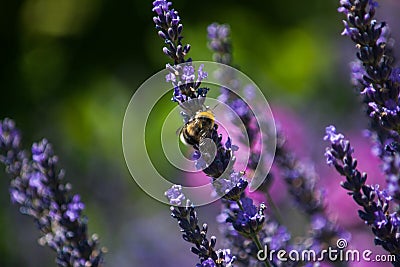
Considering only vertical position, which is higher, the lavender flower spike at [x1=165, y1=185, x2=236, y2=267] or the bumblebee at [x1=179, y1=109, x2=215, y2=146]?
the bumblebee at [x1=179, y1=109, x2=215, y2=146]

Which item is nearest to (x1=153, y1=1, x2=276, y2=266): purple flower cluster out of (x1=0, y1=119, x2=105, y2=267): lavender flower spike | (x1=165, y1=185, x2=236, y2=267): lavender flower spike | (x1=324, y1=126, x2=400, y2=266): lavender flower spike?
(x1=165, y1=185, x2=236, y2=267): lavender flower spike

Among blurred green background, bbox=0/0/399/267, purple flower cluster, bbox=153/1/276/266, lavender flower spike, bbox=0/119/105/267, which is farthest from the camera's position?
blurred green background, bbox=0/0/399/267

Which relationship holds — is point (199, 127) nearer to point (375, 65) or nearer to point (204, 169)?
point (204, 169)

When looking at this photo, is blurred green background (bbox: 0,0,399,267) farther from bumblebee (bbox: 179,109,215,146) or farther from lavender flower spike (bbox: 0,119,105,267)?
bumblebee (bbox: 179,109,215,146)

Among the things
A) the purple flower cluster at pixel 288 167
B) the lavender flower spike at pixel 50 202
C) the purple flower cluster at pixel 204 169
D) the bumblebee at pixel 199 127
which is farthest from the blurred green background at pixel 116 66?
the purple flower cluster at pixel 204 169

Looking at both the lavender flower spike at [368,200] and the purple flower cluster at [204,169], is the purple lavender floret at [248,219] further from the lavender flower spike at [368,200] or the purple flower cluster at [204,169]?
the lavender flower spike at [368,200]
